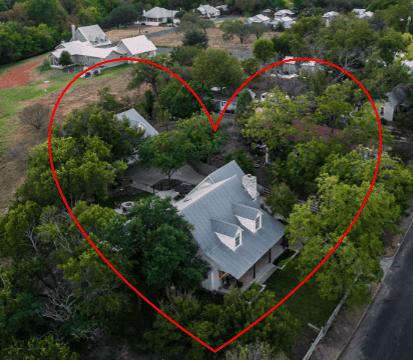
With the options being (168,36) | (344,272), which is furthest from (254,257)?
(168,36)

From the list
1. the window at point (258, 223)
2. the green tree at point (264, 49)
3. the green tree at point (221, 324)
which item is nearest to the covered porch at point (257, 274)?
the window at point (258, 223)

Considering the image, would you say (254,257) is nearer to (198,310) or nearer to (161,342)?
(198,310)

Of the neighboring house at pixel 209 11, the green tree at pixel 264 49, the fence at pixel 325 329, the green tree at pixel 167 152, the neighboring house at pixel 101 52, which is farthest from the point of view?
the neighboring house at pixel 209 11

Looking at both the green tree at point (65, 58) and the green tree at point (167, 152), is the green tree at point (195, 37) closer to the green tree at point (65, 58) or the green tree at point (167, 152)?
the green tree at point (65, 58)

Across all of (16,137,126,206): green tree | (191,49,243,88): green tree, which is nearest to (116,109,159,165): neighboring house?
(16,137,126,206): green tree

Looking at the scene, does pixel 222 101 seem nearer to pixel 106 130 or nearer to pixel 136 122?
pixel 136 122

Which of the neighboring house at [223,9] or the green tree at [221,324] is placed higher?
the green tree at [221,324]

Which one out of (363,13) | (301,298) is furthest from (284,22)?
(301,298)
